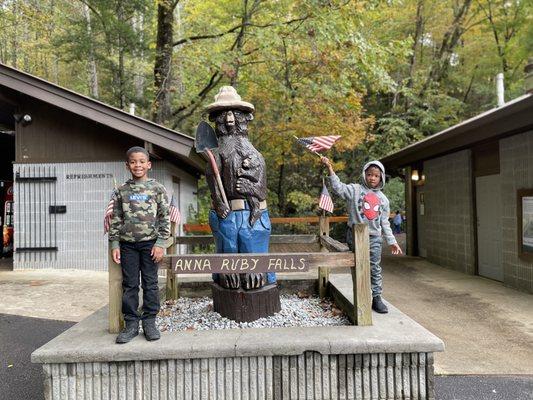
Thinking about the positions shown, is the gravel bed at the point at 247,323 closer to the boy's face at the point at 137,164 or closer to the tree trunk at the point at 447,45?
the boy's face at the point at 137,164

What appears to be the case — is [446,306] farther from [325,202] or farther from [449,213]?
[449,213]

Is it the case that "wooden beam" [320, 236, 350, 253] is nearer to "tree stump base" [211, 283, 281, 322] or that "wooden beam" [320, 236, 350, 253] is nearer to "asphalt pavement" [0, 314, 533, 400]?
"tree stump base" [211, 283, 281, 322]

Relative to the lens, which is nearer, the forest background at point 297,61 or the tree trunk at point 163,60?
the forest background at point 297,61

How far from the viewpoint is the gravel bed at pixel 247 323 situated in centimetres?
406

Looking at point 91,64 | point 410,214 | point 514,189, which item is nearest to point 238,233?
point 514,189

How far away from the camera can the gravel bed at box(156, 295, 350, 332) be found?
4062mm

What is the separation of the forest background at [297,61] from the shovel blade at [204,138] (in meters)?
7.28

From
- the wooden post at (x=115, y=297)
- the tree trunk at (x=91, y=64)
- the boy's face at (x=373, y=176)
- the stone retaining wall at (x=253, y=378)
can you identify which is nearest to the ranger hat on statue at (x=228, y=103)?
the boy's face at (x=373, y=176)

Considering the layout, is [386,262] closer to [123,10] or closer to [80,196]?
[80,196]

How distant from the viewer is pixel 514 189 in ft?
24.8

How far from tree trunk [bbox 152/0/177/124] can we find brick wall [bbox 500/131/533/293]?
8.69 m

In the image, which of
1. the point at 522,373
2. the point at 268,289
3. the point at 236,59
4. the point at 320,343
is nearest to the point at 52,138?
the point at 236,59

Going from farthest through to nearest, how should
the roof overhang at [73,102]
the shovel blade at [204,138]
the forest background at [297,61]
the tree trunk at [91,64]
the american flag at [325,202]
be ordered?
the tree trunk at [91,64], the forest background at [297,61], the roof overhang at [73,102], the american flag at [325,202], the shovel blade at [204,138]

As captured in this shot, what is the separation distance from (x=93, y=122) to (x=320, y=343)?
25.9 feet
